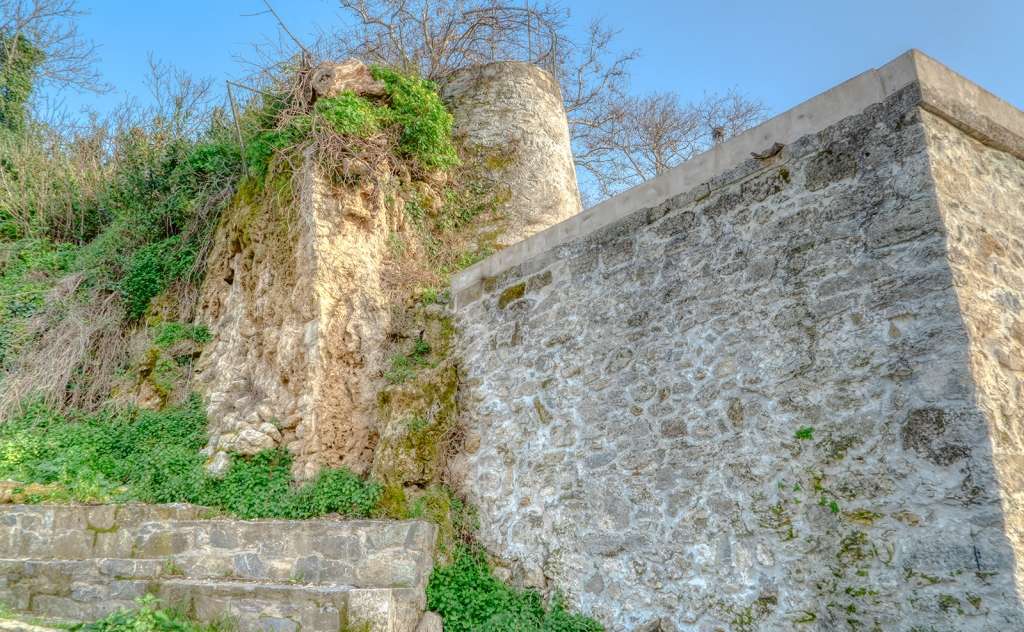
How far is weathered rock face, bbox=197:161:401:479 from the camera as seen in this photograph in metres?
6.61

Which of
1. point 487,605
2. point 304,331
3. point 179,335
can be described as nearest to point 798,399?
point 487,605

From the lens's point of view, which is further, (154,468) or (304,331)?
(304,331)

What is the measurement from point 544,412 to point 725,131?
478 inches

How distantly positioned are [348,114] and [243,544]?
15.1 feet

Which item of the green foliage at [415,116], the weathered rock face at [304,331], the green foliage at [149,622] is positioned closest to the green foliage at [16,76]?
the weathered rock face at [304,331]

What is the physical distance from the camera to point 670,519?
4.79m

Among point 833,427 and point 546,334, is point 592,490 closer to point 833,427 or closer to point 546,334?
point 546,334

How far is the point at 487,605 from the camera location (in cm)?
548

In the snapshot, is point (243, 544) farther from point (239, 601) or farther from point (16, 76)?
point (16, 76)

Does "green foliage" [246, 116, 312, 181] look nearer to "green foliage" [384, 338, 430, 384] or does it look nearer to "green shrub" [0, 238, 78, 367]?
"green foliage" [384, 338, 430, 384]

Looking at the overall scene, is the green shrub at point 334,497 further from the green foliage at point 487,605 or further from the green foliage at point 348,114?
the green foliage at point 348,114

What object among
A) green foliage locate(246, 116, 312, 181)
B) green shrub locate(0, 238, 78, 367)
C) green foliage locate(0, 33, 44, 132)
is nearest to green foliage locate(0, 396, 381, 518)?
green shrub locate(0, 238, 78, 367)

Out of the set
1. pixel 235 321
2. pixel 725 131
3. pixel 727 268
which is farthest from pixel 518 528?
pixel 725 131

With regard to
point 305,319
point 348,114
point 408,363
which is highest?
point 348,114
